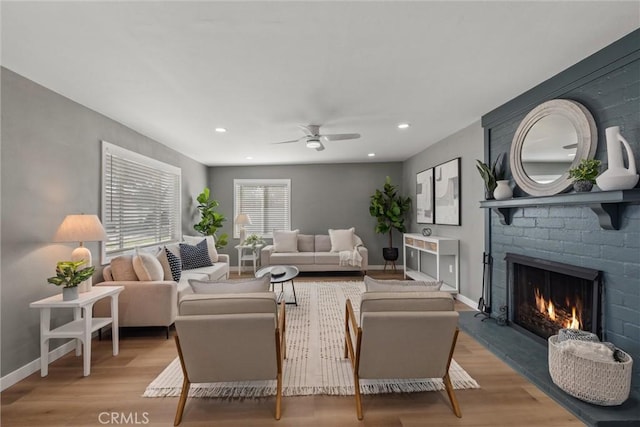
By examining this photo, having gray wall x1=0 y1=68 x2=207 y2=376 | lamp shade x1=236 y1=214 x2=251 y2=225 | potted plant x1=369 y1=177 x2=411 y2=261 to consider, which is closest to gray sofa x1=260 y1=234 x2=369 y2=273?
potted plant x1=369 y1=177 x2=411 y2=261

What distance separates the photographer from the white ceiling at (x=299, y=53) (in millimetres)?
1790

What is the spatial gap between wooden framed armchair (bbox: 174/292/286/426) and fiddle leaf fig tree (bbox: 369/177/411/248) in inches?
199

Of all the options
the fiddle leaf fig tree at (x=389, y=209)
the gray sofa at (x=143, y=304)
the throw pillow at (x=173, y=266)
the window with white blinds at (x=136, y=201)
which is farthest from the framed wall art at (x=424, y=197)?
the window with white blinds at (x=136, y=201)

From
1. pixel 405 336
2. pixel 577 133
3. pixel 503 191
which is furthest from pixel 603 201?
pixel 405 336

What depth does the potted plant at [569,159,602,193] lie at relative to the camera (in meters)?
2.26

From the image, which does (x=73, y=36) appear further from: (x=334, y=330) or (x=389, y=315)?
(x=334, y=330)

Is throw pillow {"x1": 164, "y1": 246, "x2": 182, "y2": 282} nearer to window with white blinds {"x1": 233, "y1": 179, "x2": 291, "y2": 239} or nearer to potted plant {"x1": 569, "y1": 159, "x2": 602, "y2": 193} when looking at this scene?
window with white blinds {"x1": 233, "y1": 179, "x2": 291, "y2": 239}

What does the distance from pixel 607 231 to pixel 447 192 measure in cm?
264

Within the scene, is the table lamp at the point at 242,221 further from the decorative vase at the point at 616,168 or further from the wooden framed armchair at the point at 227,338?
the decorative vase at the point at 616,168

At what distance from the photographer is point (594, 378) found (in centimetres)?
198

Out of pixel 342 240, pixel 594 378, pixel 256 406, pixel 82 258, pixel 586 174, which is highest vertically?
pixel 586 174

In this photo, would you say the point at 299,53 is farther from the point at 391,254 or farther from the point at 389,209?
the point at 391,254

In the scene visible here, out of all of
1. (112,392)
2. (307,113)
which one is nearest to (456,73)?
(307,113)

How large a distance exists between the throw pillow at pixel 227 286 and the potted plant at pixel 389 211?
4.85 metres
